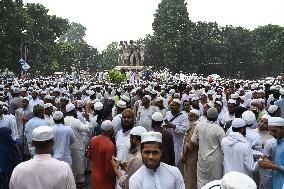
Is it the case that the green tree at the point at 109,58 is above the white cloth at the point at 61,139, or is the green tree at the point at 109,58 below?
above

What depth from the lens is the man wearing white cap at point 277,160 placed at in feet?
18.5

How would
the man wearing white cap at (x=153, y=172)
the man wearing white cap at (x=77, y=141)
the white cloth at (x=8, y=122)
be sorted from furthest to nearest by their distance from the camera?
the white cloth at (x=8, y=122) < the man wearing white cap at (x=77, y=141) < the man wearing white cap at (x=153, y=172)

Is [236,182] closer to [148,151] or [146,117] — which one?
[148,151]

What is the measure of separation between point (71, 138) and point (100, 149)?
1.98m

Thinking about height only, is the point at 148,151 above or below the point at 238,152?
above

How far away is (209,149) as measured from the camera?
24.4 ft

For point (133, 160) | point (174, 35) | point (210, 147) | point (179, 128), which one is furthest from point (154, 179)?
point (174, 35)

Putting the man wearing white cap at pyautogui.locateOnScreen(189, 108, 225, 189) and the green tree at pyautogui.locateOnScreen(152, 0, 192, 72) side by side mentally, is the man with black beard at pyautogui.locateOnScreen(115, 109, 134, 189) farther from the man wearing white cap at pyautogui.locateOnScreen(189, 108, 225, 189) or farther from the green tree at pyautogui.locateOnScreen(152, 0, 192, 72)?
the green tree at pyautogui.locateOnScreen(152, 0, 192, 72)

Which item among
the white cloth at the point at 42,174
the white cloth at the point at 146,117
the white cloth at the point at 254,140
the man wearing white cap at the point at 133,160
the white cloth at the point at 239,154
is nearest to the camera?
the white cloth at the point at 42,174

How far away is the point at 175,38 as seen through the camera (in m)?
55.6

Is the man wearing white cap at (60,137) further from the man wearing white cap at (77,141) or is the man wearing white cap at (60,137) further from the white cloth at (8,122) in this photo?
the white cloth at (8,122)

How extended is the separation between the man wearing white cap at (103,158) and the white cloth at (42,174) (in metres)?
2.34

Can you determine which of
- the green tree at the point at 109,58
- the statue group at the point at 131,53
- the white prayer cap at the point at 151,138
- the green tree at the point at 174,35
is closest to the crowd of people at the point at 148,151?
the white prayer cap at the point at 151,138

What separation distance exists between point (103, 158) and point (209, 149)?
178 centimetres
